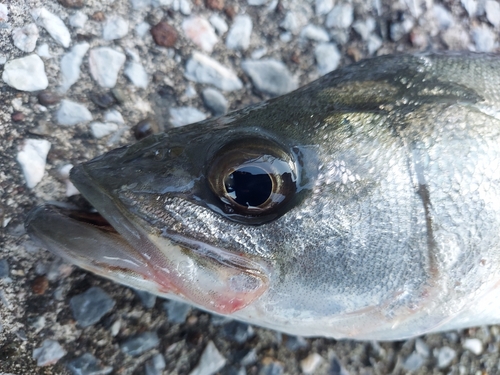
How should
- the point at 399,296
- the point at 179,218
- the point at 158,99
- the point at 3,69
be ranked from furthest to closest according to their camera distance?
1. the point at 158,99
2. the point at 3,69
3. the point at 399,296
4. the point at 179,218

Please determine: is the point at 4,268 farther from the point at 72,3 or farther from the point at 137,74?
the point at 72,3

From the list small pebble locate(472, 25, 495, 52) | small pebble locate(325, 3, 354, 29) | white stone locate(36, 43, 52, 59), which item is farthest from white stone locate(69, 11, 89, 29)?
small pebble locate(472, 25, 495, 52)

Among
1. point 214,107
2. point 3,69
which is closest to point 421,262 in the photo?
point 214,107

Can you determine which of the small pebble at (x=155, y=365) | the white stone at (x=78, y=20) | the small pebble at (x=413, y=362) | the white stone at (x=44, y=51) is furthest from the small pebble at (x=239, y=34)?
the small pebble at (x=413, y=362)

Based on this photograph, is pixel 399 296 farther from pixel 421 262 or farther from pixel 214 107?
pixel 214 107

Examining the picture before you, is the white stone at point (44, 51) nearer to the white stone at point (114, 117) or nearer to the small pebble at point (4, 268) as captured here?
the white stone at point (114, 117)

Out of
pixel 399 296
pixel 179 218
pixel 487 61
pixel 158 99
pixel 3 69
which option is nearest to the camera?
pixel 179 218

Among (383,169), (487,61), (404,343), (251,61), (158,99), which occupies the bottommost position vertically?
(404,343)
